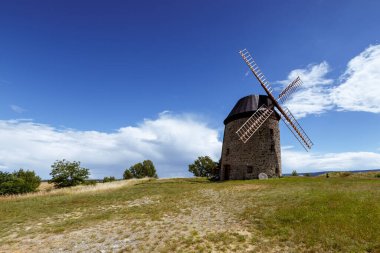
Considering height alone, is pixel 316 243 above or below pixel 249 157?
below

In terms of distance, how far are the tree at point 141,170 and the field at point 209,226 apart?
203 ft

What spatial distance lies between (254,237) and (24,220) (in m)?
13.0

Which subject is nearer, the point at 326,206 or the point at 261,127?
the point at 326,206

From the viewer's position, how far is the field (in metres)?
9.01

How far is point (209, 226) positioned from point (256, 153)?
2130 cm

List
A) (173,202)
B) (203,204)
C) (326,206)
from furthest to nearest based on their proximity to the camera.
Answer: (173,202), (203,204), (326,206)

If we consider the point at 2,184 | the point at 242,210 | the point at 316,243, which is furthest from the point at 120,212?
the point at 2,184

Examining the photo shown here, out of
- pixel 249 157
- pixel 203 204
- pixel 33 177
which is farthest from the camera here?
pixel 33 177

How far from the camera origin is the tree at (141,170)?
7819 cm

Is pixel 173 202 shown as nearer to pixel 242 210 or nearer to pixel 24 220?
pixel 242 210

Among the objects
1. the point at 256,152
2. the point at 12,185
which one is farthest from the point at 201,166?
the point at 12,185

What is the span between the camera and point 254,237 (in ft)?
31.7

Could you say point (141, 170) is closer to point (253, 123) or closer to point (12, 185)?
point (12, 185)

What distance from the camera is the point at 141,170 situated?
3100 inches
